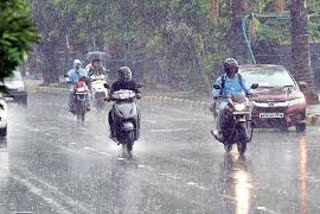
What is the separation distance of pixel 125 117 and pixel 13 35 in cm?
1190

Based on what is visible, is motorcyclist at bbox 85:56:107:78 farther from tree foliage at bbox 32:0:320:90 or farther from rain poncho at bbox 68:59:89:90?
tree foliage at bbox 32:0:320:90

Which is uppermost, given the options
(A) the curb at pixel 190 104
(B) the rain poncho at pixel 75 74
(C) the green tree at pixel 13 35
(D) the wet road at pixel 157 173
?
(C) the green tree at pixel 13 35

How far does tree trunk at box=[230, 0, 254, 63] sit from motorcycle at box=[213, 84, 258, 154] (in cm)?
1553

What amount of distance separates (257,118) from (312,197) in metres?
10.2

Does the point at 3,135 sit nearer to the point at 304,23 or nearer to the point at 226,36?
the point at 304,23

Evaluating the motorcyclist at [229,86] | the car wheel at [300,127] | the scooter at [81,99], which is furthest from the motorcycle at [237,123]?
the scooter at [81,99]

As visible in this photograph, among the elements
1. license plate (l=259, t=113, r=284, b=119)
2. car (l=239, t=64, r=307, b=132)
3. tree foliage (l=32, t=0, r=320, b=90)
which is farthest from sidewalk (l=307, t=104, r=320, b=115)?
tree foliage (l=32, t=0, r=320, b=90)

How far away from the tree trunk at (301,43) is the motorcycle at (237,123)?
1081cm

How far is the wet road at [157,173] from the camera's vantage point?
999 cm

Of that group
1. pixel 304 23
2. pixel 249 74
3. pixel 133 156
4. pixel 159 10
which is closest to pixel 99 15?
pixel 159 10

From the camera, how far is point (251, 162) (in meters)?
14.4

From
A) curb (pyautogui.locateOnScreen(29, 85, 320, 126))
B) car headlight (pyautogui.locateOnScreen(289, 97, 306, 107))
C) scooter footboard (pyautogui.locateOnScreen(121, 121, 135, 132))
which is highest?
car headlight (pyautogui.locateOnScreen(289, 97, 306, 107))

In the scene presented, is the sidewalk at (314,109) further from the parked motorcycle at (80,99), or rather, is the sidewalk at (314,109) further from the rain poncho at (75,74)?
the rain poncho at (75,74)

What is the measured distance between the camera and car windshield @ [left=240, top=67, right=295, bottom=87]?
21.3 m
